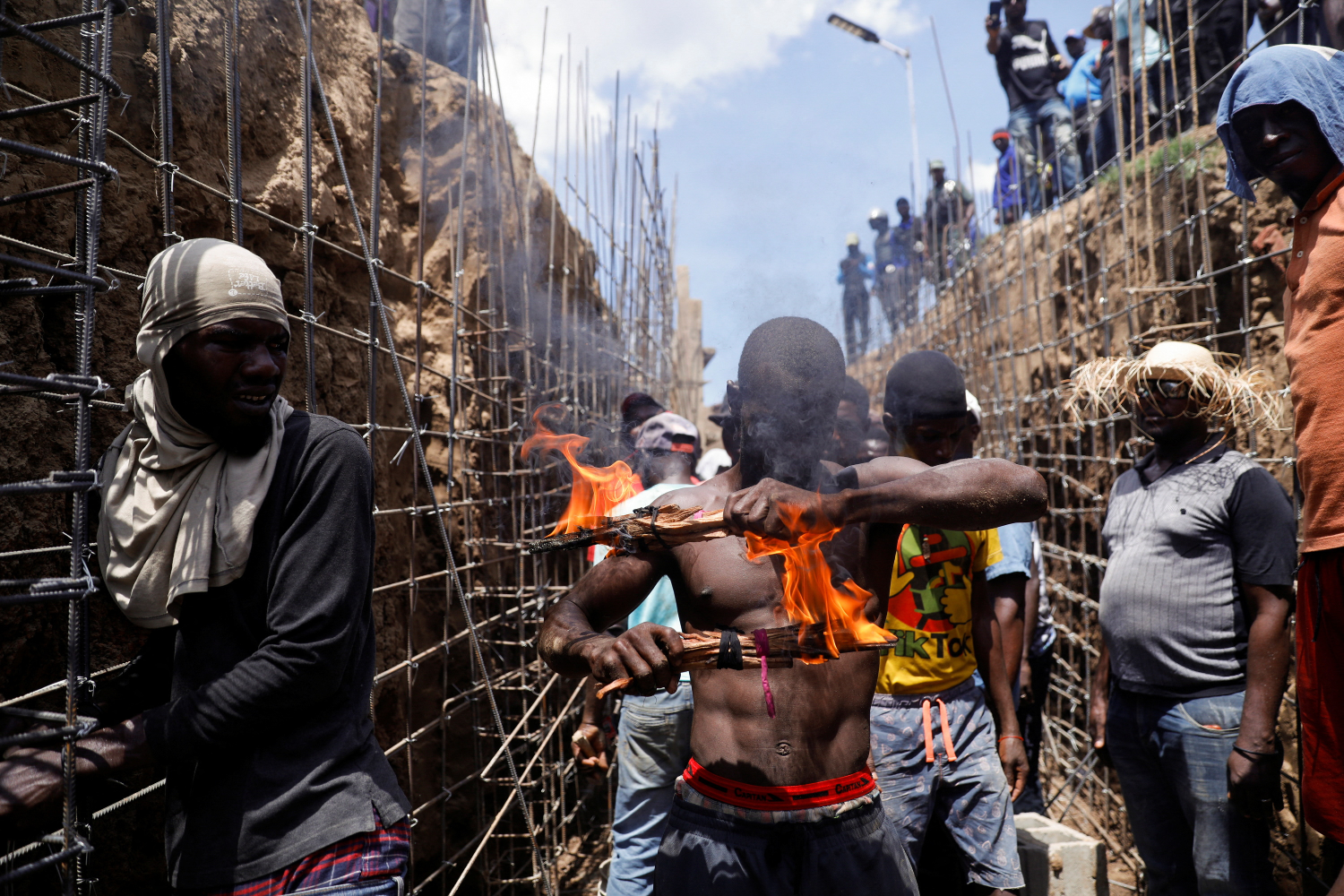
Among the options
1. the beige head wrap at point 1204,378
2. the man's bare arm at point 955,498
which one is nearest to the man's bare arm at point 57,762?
the man's bare arm at point 955,498

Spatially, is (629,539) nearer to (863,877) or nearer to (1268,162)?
(863,877)

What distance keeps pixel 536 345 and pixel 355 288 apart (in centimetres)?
157

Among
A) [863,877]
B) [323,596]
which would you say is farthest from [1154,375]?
[323,596]

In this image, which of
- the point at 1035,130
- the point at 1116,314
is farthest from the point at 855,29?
the point at 1116,314

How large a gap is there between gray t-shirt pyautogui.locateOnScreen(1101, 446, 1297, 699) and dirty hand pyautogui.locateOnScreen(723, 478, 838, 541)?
218 cm

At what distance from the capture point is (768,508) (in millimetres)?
1881

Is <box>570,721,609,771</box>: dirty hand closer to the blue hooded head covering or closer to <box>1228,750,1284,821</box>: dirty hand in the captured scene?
<box>1228,750,1284,821</box>: dirty hand

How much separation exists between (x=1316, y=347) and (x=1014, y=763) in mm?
1963

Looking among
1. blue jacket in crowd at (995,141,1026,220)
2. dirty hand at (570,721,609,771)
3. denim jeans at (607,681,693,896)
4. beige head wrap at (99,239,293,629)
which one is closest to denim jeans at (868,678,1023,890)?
denim jeans at (607,681,693,896)

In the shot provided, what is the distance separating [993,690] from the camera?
340 centimetres

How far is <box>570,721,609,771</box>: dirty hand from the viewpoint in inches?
132

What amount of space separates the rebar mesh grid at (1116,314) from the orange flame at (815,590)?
8.71ft

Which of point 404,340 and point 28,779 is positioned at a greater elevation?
point 404,340

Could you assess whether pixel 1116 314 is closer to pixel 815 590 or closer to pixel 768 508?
pixel 815 590
